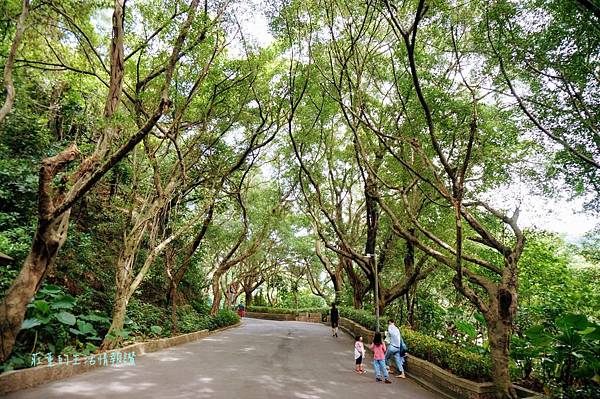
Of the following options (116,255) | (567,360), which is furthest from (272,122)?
(567,360)

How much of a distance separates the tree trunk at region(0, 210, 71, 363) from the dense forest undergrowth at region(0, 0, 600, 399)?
0.10 ft

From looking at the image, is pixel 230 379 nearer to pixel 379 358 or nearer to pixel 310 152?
pixel 379 358

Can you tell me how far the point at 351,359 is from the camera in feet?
37.0

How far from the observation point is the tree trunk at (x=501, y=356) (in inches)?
241

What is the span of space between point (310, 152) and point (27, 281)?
13705 mm

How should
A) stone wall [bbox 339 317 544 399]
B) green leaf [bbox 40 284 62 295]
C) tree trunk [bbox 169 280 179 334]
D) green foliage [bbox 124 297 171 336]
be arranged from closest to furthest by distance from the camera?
stone wall [bbox 339 317 544 399] → green leaf [bbox 40 284 62 295] → green foliage [bbox 124 297 171 336] → tree trunk [bbox 169 280 179 334]

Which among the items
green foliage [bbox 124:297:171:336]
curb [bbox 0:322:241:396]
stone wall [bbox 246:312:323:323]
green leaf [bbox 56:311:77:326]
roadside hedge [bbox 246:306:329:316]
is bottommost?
stone wall [bbox 246:312:323:323]

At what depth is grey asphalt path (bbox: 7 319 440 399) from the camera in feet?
20.0

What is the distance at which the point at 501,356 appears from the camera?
627 centimetres

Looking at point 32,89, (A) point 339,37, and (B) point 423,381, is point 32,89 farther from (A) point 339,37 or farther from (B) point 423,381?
(B) point 423,381

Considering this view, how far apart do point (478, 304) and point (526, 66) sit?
5704mm

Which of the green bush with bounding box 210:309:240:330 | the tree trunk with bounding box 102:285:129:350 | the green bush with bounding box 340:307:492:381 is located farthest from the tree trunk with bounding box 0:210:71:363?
the green bush with bounding box 210:309:240:330

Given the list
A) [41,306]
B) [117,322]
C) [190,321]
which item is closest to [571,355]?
[41,306]

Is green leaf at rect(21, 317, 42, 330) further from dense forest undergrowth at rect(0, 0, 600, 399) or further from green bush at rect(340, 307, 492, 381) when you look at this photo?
green bush at rect(340, 307, 492, 381)
